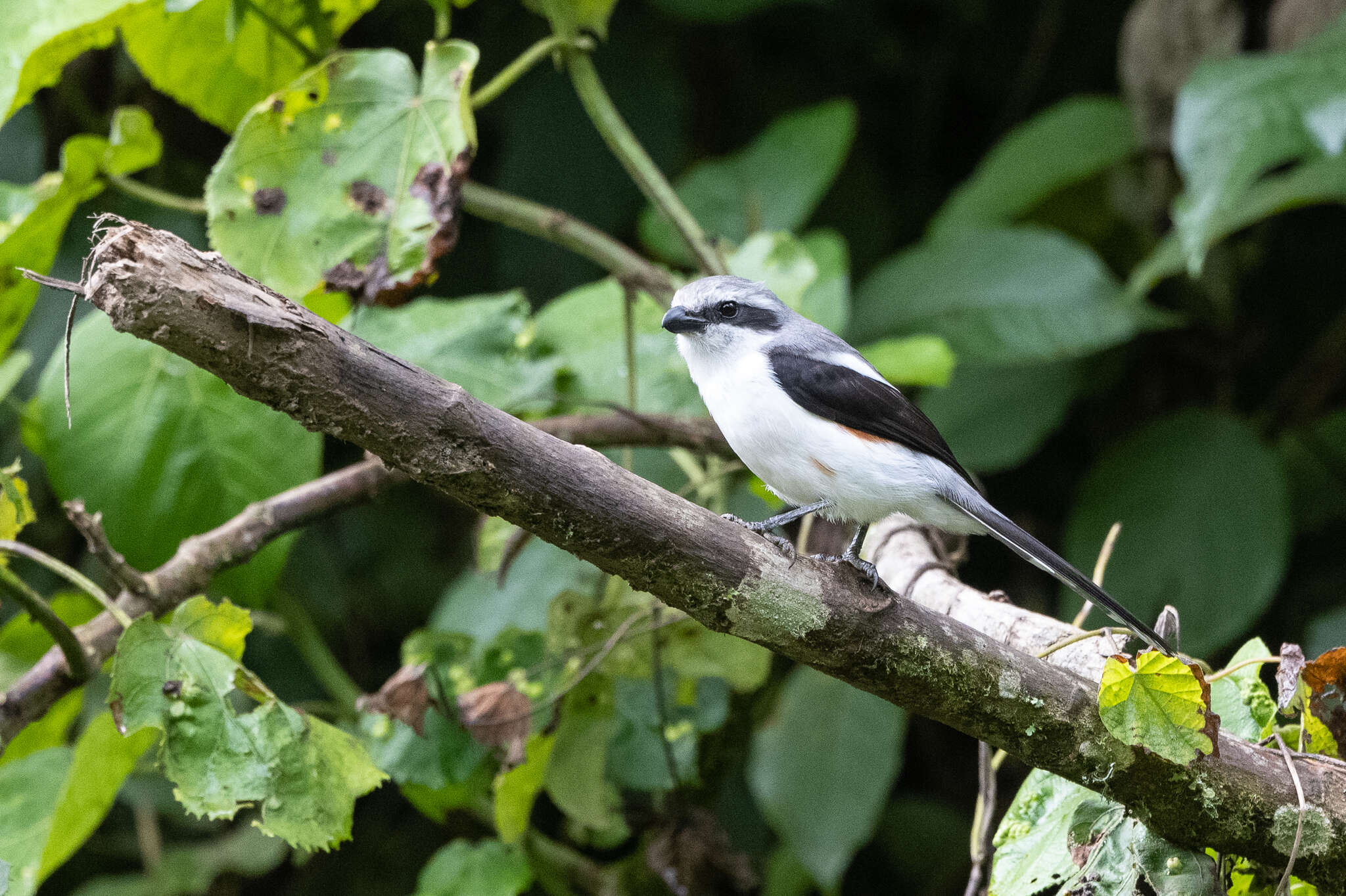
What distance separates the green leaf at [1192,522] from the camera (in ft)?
9.73

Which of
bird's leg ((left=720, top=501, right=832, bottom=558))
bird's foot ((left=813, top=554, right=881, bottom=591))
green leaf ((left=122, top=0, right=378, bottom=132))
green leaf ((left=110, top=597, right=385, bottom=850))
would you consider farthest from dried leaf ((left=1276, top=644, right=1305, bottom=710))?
green leaf ((left=122, top=0, right=378, bottom=132))

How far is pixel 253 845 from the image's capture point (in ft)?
10.4

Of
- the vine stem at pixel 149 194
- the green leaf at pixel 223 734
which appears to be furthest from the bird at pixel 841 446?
the vine stem at pixel 149 194

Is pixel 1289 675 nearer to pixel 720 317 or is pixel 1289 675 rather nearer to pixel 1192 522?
pixel 720 317

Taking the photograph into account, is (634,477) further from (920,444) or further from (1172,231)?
(1172,231)

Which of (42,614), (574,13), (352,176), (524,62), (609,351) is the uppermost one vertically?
(574,13)

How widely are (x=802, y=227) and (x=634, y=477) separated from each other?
3.25 m

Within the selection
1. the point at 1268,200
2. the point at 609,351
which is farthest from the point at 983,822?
the point at 1268,200

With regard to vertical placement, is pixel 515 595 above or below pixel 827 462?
below

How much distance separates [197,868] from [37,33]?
237cm

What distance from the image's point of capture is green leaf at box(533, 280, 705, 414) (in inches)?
109

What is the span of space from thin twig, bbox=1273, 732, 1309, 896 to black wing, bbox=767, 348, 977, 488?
2.39 feet

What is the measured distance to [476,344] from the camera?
2.69 m

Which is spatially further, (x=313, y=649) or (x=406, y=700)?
(x=313, y=649)
